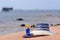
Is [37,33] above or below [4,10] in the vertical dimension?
below

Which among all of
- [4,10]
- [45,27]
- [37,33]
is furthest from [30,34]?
[4,10]

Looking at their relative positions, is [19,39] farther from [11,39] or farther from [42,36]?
[42,36]

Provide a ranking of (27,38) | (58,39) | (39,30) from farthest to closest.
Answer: (39,30) < (27,38) < (58,39)

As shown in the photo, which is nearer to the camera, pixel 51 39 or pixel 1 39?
pixel 51 39

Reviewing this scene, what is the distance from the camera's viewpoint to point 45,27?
16.0 metres

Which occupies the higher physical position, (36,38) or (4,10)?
(4,10)

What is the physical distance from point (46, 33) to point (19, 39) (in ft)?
6.67

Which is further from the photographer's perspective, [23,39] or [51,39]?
[23,39]

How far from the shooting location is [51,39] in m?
13.0

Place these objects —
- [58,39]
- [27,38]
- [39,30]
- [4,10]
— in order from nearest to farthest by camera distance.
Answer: [58,39], [27,38], [39,30], [4,10]

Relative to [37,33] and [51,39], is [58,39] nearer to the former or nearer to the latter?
[51,39]

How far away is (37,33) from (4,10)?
4812 inches

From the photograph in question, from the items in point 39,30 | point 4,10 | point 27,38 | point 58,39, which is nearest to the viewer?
point 58,39

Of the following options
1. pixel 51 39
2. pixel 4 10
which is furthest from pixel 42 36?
pixel 4 10
